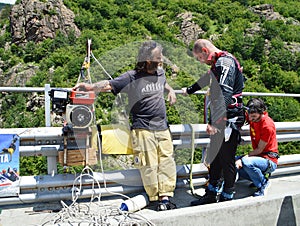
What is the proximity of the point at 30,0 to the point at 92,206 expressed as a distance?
83049 mm

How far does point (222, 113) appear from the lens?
428 cm

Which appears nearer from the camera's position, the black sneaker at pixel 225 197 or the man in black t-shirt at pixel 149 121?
the man in black t-shirt at pixel 149 121

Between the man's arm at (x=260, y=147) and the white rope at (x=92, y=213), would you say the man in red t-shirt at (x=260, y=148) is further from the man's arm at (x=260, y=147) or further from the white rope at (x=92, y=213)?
the white rope at (x=92, y=213)

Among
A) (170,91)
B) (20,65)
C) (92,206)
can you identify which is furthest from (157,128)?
(20,65)

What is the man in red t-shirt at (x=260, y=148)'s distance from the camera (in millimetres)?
4637

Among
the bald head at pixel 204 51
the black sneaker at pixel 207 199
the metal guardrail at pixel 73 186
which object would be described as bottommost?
the black sneaker at pixel 207 199

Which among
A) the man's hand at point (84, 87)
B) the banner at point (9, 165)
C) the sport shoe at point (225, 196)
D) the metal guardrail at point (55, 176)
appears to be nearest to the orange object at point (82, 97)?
the man's hand at point (84, 87)

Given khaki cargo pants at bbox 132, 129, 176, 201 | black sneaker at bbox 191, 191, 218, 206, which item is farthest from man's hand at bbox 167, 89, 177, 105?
black sneaker at bbox 191, 191, 218, 206

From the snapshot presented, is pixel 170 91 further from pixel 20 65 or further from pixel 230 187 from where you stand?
pixel 20 65

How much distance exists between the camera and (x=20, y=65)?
70.5 meters

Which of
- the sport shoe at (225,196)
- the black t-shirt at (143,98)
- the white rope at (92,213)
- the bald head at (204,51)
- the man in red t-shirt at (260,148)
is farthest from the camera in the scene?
the man in red t-shirt at (260,148)

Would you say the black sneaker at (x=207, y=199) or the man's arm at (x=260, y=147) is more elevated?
the man's arm at (x=260, y=147)

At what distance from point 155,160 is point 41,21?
77.5 metres

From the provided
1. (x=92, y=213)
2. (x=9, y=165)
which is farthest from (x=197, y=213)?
(x=9, y=165)
